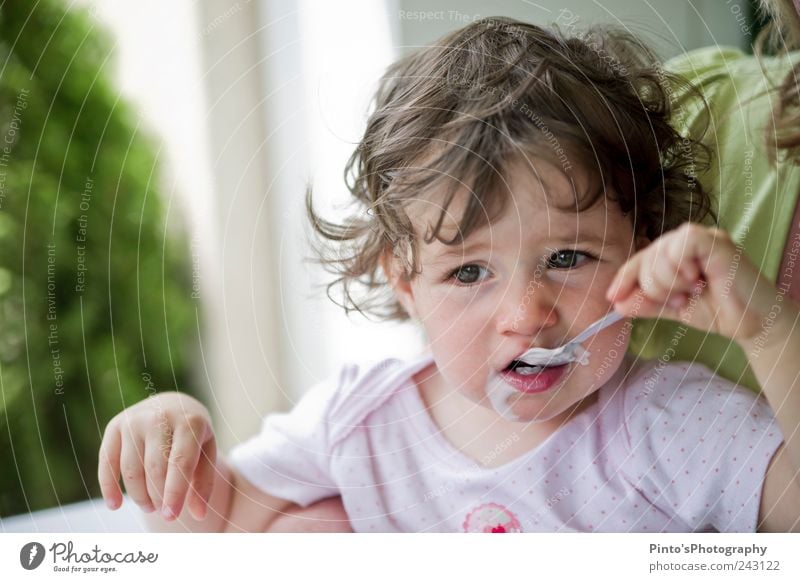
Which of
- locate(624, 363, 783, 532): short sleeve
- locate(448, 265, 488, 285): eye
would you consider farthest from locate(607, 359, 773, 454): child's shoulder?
locate(448, 265, 488, 285): eye

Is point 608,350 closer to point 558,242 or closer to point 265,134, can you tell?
point 558,242

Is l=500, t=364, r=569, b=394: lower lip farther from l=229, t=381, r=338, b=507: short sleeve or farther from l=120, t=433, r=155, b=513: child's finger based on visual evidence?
l=120, t=433, r=155, b=513: child's finger

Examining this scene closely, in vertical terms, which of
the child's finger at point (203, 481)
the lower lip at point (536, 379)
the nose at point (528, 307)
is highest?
the nose at point (528, 307)

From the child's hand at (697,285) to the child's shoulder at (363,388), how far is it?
0.49 ft

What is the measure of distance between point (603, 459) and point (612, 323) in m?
0.10

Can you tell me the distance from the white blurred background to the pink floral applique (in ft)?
0.36

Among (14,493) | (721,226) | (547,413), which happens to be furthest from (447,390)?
(14,493)

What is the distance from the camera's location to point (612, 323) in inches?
19.4

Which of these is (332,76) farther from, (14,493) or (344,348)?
(14,493)

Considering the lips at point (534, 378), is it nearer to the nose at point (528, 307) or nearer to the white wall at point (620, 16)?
the nose at point (528, 307)

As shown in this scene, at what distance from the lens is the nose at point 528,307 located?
484 mm

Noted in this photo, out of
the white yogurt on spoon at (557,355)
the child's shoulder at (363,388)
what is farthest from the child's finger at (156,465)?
the white yogurt on spoon at (557,355)

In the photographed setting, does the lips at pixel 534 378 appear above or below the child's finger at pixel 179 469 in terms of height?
above
